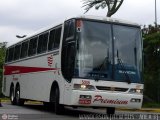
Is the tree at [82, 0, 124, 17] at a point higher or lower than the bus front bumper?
higher

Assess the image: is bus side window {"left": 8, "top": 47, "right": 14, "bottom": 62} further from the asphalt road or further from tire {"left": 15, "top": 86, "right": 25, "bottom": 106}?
the asphalt road

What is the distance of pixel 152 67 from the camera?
3400 centimetres

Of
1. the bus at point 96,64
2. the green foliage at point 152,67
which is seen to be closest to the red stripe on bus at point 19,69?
the bus at point 96,64

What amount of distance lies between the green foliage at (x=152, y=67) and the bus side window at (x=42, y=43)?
38.0ft

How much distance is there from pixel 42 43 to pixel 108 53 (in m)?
4.69

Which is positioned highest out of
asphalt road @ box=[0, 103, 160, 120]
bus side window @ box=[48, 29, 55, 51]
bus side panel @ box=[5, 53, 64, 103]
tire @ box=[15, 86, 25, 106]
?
bus side window @ box=[48, 29, 55, 51]

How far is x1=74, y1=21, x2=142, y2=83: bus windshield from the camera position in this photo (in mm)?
17484

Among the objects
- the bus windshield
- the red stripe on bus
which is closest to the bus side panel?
the red stripe on bus

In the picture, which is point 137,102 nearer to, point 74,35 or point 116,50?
point 116,50

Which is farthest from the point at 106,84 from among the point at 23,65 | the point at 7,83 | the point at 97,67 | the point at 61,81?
the point at 7,83

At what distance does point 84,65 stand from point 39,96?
197 inches

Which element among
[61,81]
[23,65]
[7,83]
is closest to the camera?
[61,81]

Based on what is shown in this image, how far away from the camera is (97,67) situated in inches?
691

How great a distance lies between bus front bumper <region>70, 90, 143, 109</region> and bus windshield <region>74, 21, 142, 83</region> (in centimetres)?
52
